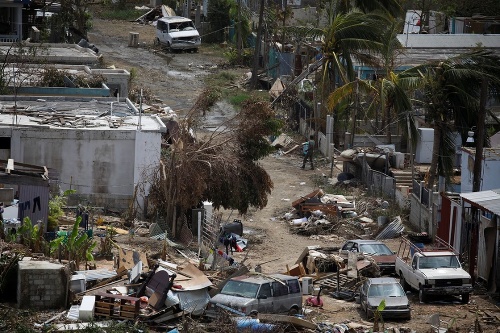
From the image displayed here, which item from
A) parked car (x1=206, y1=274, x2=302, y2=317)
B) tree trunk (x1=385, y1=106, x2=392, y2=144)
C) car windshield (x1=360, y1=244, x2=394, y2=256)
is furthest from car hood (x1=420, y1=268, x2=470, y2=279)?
tree trunk (x1=385, y1=106, x2=392, y2=144)

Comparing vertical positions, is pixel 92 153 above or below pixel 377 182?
above

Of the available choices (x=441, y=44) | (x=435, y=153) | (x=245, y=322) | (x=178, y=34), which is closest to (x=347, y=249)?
(x=435, y=153)

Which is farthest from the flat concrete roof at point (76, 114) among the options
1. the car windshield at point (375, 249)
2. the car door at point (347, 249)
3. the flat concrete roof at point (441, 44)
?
the flat concrete roof at point (441, 44)

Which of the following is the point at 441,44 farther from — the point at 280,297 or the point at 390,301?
the point at 280,297

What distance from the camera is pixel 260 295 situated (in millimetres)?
23047

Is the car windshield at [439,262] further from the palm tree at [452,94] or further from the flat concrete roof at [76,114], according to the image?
the flat concrete roof at [76,114]

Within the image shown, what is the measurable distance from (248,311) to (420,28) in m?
44.1

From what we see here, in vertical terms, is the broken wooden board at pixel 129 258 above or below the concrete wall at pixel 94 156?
below

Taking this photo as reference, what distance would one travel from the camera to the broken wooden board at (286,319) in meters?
22.0

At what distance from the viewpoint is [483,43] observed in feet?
183

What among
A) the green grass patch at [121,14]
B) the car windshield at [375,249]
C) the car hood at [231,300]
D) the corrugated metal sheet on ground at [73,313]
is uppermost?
the green grass patch at [121,14]

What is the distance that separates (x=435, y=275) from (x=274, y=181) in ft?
57.2

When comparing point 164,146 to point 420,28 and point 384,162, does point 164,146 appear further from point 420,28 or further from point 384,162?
point 420,28

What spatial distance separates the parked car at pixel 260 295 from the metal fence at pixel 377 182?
50.9 ft
